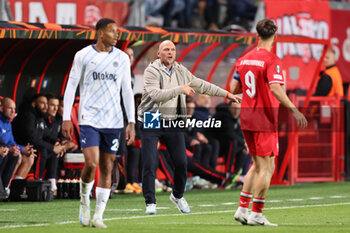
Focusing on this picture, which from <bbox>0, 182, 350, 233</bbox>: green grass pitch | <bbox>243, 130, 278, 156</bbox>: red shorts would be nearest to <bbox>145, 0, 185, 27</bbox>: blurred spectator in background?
<bbox>0, 182, 350, 233</bbox>: green grass pitch

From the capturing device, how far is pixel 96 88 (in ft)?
33.0

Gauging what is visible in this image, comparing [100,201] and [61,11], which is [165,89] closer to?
[100,201]

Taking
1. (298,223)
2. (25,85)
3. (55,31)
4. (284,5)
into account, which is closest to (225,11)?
(284,5)

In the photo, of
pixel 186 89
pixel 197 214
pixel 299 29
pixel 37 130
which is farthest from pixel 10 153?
pixel 299 29

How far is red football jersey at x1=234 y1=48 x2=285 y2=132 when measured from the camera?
1038 cm

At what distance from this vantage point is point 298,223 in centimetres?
1102

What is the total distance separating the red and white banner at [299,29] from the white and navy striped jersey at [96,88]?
12.7 m

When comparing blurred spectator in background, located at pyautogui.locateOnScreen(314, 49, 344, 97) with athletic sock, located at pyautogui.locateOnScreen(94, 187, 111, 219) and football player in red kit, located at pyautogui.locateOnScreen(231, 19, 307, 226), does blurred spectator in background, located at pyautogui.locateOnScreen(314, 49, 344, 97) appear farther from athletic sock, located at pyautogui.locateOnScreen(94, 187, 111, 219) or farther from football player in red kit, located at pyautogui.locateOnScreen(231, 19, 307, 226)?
athletic sock, located at pyautogui.locateOnScreen(94, 187, 111, 219)

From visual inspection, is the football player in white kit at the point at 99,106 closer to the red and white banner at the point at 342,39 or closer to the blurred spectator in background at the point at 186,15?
the blurred spectator in background at the point at 186,15

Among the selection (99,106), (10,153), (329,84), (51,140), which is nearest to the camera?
(99,106)

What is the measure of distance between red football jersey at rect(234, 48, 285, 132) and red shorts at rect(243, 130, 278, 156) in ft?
0.17

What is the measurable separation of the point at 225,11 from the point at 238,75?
631 inches

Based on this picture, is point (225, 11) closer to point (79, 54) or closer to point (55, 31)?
point (55, 31)

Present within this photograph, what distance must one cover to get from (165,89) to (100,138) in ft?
6.78
